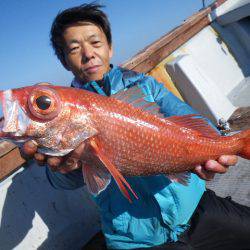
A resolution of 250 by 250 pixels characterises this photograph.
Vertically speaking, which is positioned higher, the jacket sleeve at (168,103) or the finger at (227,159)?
the jacket sleeve at (168,103)

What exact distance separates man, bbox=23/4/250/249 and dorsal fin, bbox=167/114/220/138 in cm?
35

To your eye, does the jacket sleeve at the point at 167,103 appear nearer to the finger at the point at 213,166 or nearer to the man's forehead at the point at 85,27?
the finger at the point at 213,166

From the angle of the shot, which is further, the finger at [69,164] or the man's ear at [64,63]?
the man's ear at [64,63]

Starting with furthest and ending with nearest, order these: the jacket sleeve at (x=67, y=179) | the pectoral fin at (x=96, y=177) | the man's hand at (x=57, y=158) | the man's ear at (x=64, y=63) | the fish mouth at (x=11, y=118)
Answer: the man's ear at (x=64, y=63), the jacket sleeve at (x=67, y=179), the pectoral fin at (x=96, y=177), the man's hand at (x=57, y=158), the fish mouth at (x=11, y=118)

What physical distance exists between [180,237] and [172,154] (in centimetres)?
108

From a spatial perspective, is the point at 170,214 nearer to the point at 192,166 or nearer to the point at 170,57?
the point at 192,166

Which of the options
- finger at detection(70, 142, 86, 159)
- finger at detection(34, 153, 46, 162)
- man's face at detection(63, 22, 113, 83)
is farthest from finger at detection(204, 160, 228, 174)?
man's face at detection(63, 22, 113, 83)

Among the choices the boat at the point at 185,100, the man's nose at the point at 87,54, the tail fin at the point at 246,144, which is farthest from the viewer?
the boat at the point at 185,100

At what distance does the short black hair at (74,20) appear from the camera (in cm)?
Answer: 331

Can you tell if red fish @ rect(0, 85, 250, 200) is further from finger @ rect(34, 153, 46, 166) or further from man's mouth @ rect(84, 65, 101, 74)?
man's mouth @ rect(84, 65, 101, 74)

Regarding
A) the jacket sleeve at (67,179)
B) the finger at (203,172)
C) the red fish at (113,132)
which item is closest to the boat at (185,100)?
the jacket sleeve at (67,179)

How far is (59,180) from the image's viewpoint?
118 inches

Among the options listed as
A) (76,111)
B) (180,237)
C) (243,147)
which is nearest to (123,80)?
(76,111)

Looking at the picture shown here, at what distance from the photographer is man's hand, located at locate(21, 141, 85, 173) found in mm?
2160
